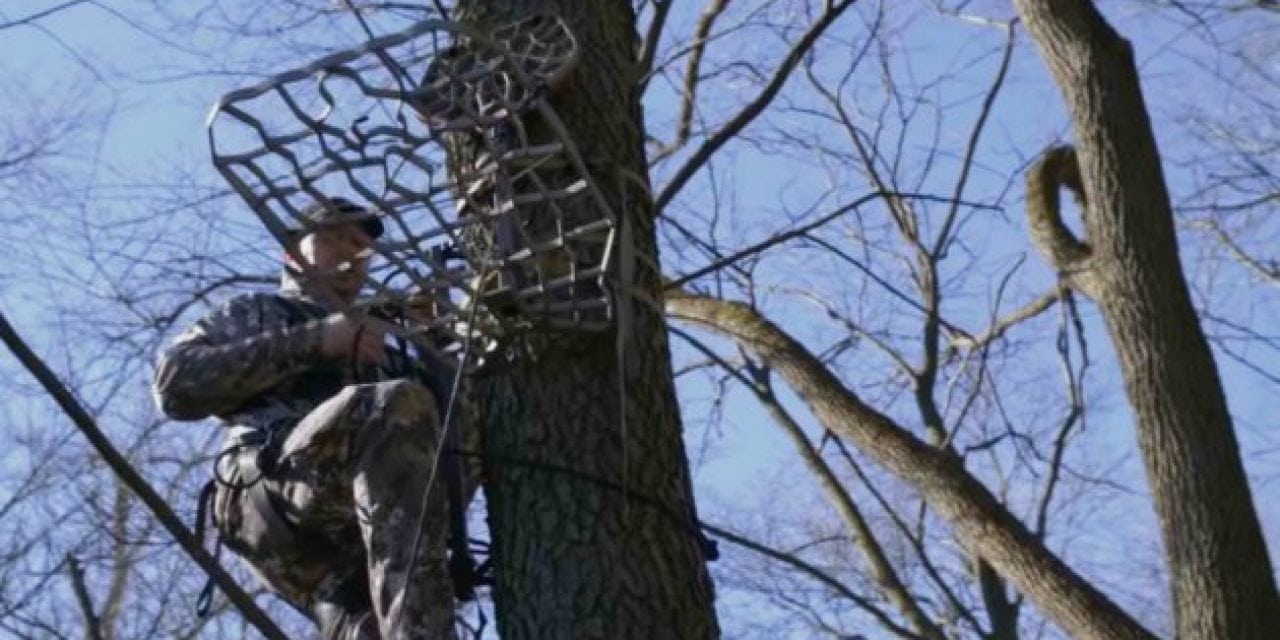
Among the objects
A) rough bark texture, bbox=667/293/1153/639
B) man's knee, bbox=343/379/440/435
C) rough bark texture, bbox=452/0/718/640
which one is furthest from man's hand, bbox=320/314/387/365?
rough bark texture, bbox=667/293/1153/639

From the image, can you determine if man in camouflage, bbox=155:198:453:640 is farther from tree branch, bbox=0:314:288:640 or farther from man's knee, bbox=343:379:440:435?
tree branch, bbox=0:314:288:640

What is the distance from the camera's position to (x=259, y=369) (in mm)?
3977

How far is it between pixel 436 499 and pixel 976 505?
351cm

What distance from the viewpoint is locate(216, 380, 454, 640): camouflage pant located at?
3.73 metres

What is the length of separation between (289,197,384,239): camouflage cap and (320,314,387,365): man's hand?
0.16 metres

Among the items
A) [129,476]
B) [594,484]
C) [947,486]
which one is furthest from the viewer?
[947,486]

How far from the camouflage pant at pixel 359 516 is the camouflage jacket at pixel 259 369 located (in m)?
0.11

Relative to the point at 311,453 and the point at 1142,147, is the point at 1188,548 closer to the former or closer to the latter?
the point at 1142,147

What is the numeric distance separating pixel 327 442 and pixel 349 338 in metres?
0.21

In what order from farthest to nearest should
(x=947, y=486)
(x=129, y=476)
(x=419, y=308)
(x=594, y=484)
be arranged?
(x=947, y=486)
(x=419, y=308)
(x=594, y=484)
(x=129, y=476)

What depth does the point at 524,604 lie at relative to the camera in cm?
359

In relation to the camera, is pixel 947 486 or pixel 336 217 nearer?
pixel 336 217

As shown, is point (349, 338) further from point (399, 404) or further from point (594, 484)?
point (594, 484)

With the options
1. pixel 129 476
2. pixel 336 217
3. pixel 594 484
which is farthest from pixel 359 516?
pixel 129 476
